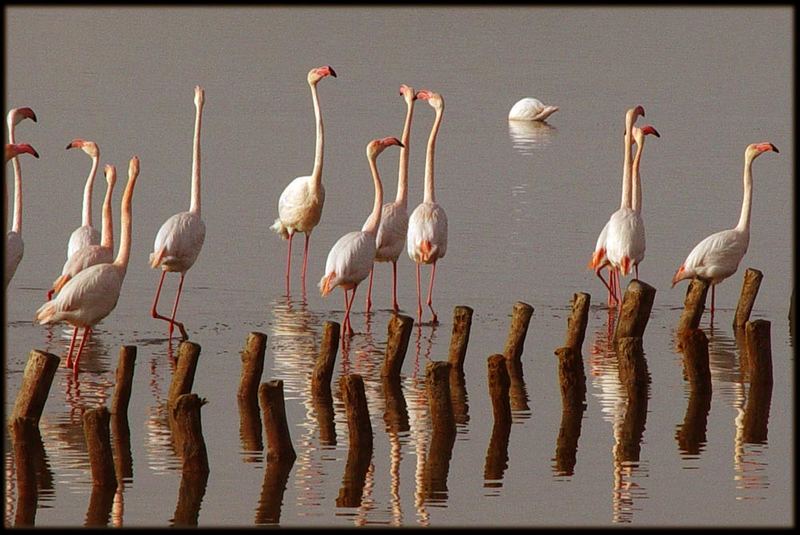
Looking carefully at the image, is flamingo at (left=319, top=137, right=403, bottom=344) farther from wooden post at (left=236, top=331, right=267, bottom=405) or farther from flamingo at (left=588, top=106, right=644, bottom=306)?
wooden post at (left=236, top=331, right=267, bottom=405)

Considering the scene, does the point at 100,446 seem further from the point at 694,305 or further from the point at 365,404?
the point at 694,305

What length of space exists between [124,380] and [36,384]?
2.35 feet

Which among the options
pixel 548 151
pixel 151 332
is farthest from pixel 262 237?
pixel 548 151

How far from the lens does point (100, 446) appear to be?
1090cm

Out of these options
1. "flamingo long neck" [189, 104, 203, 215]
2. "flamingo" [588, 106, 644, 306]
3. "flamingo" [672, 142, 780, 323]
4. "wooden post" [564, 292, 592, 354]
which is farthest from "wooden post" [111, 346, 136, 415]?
"flamingo" [672, 142, 780, 323]

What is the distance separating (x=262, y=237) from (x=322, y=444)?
10674 mm

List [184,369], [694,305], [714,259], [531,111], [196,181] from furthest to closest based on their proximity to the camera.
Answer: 1. [531,111]
2. [196,181]
3. [714,259]
4. [694,305]
5. [184,369]

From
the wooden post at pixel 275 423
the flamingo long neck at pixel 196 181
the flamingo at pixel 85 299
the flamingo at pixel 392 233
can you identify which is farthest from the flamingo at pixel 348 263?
the wooden post at pixel 275 423

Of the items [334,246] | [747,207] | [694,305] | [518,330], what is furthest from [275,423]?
[747,207]

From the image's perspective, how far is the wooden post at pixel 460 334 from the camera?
45.1 ft

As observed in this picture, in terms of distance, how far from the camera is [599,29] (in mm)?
95375

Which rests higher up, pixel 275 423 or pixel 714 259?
pixel 714 259

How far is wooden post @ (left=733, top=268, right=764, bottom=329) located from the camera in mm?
15852

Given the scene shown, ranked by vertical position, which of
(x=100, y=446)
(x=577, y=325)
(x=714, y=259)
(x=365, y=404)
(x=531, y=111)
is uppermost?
(x=531, y=111)
